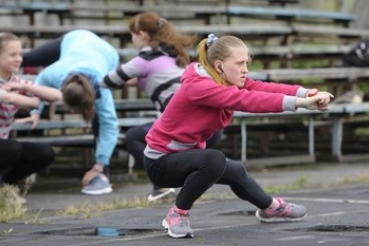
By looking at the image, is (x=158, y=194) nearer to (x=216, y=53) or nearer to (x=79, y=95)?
(x=79, y=95)

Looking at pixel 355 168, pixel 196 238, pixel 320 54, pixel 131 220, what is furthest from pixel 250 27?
pixel 196 238

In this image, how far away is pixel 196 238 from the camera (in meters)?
6.51

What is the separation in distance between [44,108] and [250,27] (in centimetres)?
511

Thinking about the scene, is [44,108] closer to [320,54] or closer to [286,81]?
[286,81]

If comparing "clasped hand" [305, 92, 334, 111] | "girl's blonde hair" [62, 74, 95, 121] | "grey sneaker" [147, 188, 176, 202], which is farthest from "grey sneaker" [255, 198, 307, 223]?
"girl's blonde hair" [62, 74, 95, 121]

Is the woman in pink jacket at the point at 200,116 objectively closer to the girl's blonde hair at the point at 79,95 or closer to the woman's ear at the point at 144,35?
the girl's blonde hair at the point at 79,95

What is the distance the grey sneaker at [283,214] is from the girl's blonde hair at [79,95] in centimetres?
240

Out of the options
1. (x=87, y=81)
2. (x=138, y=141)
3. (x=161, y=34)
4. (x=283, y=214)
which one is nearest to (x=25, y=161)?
(x=87, y=81)

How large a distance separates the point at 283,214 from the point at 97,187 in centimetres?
306

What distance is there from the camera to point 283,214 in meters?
7.39

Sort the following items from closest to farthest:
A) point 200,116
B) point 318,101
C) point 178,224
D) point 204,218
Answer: point 318,101, point 178,224, point 200,116, point 204,218

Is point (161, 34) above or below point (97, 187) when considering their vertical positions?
above

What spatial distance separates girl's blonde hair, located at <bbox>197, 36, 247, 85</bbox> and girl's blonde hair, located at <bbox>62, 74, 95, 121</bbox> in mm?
2589

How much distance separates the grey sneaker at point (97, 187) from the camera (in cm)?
1001
